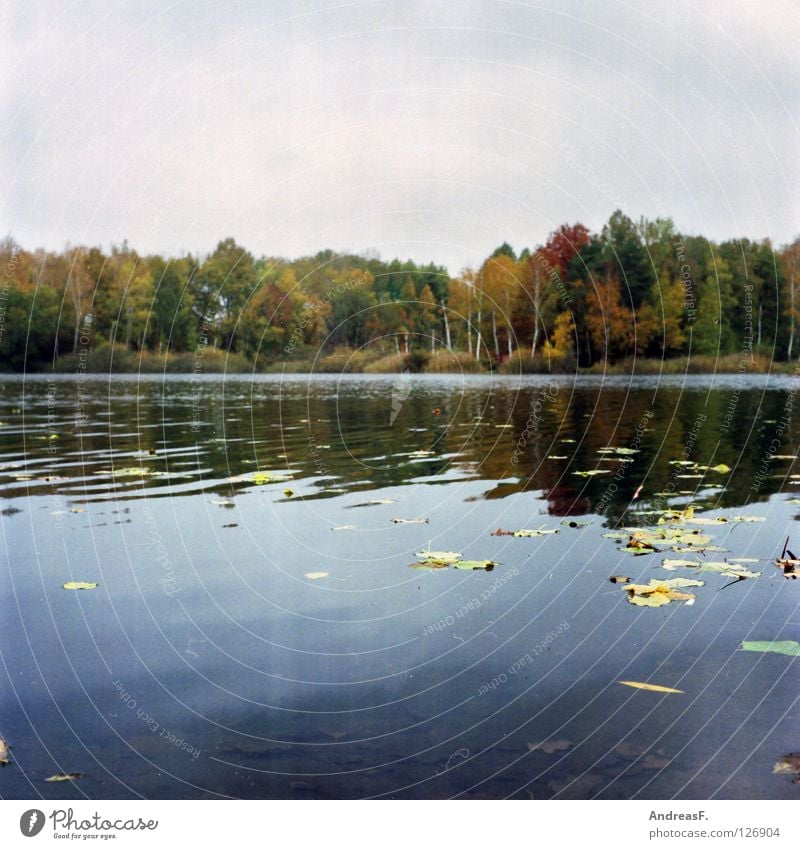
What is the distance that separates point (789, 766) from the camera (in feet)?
16.3

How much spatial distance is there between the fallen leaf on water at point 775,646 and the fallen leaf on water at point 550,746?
6.46 feet

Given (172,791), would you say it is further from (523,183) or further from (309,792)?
(523,183)

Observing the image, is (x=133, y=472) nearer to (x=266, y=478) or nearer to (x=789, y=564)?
(x=266, y=478)

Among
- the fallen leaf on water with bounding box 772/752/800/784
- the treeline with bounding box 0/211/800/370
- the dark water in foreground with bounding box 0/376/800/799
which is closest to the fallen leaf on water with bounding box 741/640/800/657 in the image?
the dark water in foreground with bounding box 0/376/800/799

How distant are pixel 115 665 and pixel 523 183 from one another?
1638cm

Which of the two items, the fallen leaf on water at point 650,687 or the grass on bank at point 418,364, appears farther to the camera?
the grass on bank at point 418,364

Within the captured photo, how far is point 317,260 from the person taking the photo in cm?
5525

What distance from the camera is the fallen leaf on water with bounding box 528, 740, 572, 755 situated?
513 centimetres

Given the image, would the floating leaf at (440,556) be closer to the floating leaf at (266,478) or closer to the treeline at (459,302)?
the floating leaf at (266,478)

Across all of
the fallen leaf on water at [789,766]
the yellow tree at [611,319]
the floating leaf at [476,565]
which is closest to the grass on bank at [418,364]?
the yellow tree at [611,319]

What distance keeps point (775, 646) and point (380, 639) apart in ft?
9.07

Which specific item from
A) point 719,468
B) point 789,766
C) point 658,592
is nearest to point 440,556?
point 658,592

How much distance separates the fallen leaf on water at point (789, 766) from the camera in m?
4.92

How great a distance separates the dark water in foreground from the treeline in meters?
38.0
